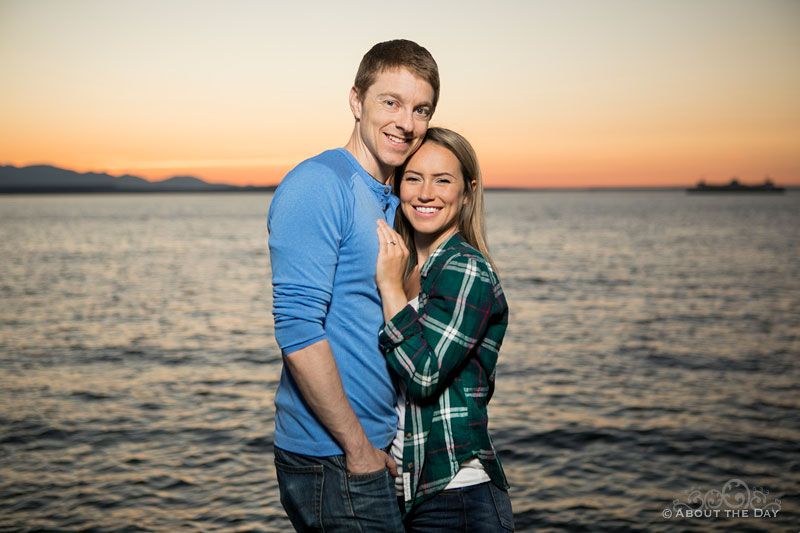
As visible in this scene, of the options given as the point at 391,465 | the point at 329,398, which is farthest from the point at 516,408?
the point at 329,398

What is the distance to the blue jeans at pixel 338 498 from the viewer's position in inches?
102

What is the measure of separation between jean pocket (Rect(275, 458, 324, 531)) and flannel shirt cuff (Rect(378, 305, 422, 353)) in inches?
22.4

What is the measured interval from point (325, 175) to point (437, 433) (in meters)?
1.15

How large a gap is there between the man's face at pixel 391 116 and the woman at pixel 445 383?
→ 0.37 meters

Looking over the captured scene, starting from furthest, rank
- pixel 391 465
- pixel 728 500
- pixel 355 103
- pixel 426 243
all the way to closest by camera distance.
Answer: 1. pixel 728 500
2. pixel 426 243
3. pixel 355 103
4. pixel 391 465

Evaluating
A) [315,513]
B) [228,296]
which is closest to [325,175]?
[315,513]

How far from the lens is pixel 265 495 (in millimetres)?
8820

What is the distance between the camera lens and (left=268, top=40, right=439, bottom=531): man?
2520 millimetres

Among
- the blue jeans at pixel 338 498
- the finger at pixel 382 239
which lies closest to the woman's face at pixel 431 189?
the finger at pixel 382 239

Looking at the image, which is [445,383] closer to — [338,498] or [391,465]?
[391,465]

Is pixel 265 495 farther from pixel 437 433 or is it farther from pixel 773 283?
pixel 773 283

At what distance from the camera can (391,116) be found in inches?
114
